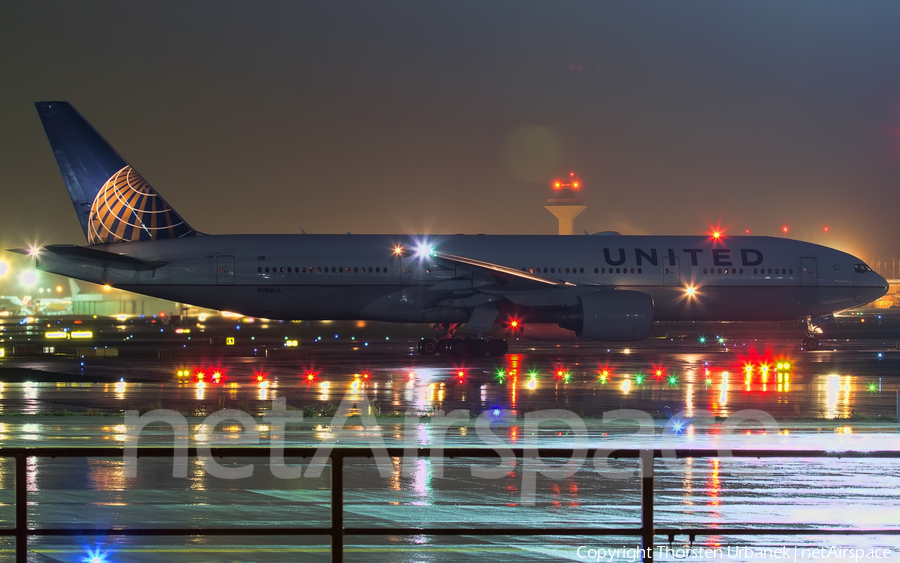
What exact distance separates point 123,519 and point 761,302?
2763 cm

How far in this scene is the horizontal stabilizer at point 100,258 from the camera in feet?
95.1

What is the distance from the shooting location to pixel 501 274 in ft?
92.8

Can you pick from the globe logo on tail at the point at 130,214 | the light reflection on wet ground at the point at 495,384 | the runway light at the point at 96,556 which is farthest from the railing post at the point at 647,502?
the globe logo on tail at the point at 130,214

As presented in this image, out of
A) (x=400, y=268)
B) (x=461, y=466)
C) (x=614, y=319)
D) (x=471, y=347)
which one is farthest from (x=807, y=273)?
(x=461, y=466)

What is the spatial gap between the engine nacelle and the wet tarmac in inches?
95.5

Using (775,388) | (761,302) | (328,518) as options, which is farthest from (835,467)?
(761,302)

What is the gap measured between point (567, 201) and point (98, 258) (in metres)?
121

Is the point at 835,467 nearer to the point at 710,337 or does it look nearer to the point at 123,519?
the point at 123,519

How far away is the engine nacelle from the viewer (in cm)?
2634

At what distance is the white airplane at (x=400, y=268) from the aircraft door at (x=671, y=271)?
33 mm

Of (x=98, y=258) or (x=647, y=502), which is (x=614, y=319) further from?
(x=647, y=502)

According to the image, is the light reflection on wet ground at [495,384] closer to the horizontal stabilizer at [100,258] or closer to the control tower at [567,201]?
the horizontal stabilizer at [100,258]

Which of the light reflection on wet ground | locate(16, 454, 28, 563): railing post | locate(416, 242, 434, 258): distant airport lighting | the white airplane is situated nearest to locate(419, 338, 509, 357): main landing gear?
the white airplane

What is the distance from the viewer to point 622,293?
27078 mm
